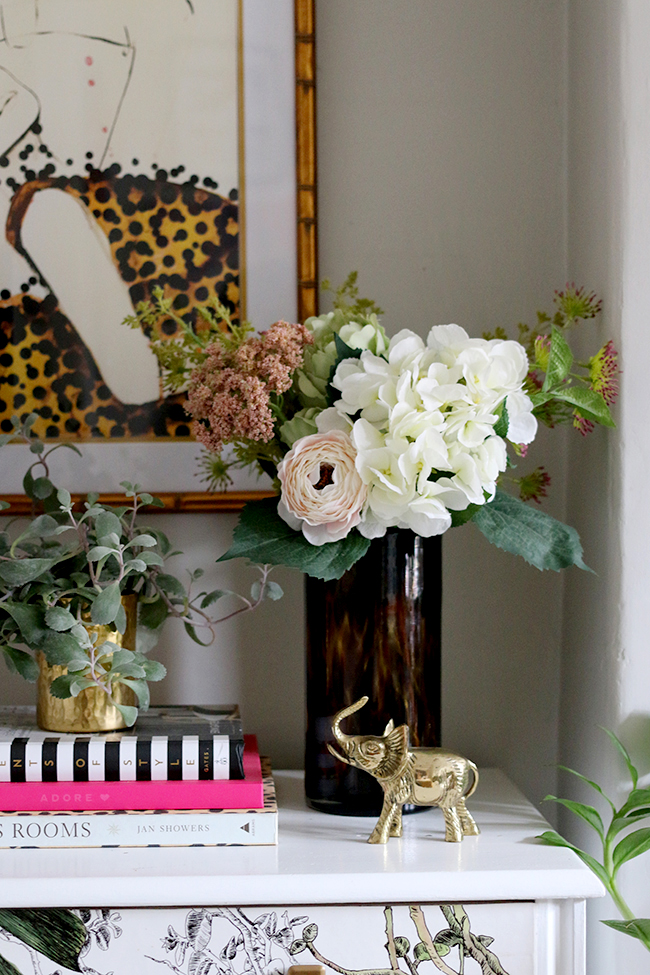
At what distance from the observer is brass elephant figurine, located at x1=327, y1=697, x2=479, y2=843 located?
31.3 inches

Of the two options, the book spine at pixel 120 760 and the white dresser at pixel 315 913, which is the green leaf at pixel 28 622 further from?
the white dresser at pixel 315 913

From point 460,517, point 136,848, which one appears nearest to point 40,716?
point 136,848

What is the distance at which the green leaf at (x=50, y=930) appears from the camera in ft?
2.36

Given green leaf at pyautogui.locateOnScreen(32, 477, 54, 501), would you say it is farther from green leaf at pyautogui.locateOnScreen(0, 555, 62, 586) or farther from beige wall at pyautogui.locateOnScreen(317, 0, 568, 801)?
beige wall at pyautogui.locateOnScreen(317, 0, 568, 801)

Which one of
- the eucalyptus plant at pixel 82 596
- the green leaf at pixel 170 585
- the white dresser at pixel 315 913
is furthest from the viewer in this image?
the green leaf at pixel 170 585

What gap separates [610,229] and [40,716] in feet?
2.56

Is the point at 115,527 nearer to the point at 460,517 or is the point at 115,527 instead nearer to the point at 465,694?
the point at 460,517

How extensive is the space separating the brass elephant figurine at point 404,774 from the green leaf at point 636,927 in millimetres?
161

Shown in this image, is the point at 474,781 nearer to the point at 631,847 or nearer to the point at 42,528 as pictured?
the point at 631,847

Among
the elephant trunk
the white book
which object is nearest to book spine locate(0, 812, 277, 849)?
the white book

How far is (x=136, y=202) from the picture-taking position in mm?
1095

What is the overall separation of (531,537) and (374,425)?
19 cm

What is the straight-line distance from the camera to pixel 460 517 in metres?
0.84

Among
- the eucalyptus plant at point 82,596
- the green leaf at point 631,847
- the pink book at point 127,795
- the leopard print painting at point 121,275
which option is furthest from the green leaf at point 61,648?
the green leaf at point 631,847
